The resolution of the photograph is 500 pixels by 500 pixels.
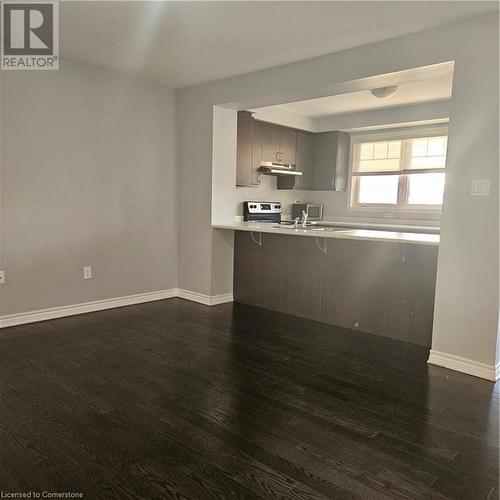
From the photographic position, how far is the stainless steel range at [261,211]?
18.9ft

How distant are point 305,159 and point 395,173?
132cm

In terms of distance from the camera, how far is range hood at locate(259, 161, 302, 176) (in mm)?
5691

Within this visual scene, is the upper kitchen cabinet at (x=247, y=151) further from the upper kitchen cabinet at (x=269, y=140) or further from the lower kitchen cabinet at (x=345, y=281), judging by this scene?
the lower kitchen cabinet at (x=345, y=281)

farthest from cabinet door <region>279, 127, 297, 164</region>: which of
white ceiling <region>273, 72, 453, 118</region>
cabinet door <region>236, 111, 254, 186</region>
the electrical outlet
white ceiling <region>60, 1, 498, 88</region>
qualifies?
the electrical outlet

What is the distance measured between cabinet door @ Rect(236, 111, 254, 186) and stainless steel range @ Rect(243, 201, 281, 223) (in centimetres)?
44

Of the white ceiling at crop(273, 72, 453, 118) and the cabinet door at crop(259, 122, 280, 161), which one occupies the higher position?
the white ceiling at crop(273, 72, 453, 118)

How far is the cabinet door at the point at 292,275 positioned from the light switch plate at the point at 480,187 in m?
1.56

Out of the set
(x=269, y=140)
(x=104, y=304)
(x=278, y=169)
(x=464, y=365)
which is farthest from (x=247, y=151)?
(x=464, y=365)

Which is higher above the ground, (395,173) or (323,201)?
(395,173)

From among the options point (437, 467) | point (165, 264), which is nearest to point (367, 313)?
point (437, 467)

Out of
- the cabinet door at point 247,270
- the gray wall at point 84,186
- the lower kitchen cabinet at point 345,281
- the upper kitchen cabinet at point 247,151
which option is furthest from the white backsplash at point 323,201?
the gray wall at point 84,186

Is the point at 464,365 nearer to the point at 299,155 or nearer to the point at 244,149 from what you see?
the point at 244,149

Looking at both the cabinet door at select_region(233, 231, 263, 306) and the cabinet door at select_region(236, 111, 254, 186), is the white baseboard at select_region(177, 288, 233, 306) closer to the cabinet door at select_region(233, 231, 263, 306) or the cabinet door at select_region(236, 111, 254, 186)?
the cabinet door at select_region(233, 231, 263, 306)

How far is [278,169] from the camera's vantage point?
5.86 meters
